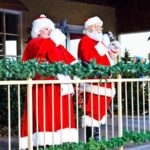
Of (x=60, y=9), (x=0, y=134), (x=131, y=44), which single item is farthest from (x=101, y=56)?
(x=131, y=44)

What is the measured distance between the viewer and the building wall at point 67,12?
11.3m

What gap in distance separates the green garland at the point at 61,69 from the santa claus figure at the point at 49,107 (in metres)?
0.18

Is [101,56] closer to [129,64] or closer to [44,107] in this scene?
[129,64]

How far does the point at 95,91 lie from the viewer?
6.61 metres

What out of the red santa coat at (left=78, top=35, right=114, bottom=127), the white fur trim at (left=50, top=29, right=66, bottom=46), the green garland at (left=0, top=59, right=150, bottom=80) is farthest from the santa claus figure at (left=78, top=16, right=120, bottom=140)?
the white fur trim at (left=50, top=29, right=66, bottom=46)

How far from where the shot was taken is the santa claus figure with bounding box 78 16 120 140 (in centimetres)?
656

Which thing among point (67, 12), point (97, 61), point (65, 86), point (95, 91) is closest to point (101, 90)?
point (95, 91)

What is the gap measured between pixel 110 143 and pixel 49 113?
978 millimetres

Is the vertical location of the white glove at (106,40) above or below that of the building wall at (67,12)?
below

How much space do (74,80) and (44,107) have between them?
51 centimetres

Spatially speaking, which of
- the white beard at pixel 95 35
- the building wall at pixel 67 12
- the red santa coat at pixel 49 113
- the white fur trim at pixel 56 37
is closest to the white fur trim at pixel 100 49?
the white beard at pixel 95 35

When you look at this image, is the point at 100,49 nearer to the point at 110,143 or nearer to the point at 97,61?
the point at 97,61

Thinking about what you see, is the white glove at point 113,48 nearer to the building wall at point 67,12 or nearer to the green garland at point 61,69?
the green garland at point 61,69

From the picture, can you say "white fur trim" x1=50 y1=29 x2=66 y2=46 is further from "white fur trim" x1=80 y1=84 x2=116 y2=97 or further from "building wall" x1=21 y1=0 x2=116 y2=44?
"building wall" x1=21 y1=0 x2=116 y2=44
